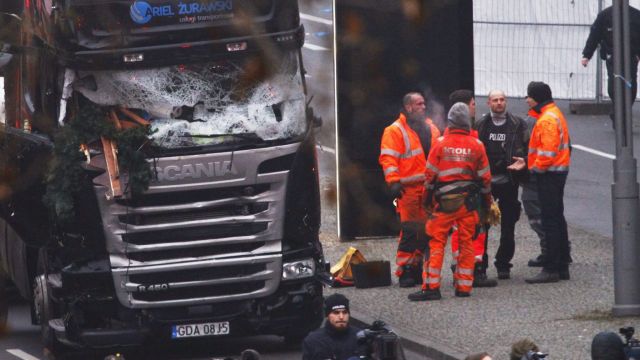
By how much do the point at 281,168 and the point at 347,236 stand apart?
22.0ft

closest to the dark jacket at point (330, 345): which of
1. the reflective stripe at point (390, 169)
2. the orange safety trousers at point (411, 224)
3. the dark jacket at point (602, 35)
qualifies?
the reflective stripe at point (390, 169)

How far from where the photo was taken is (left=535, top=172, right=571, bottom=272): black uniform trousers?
1791cm

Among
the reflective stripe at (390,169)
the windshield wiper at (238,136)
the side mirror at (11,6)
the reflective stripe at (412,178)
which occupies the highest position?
the side mirror at (11,6)

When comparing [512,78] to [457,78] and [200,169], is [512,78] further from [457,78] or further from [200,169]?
[200,169]

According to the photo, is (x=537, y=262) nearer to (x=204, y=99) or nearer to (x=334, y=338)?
(x=204, y=99)

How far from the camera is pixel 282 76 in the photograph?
Result: 1538 cm

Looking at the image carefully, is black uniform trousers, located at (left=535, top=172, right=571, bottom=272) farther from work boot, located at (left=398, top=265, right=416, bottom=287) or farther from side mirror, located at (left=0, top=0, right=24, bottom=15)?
side mirror, located at (left=0, top=0, right=24, bottom=15)

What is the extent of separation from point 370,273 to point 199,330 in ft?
11.6

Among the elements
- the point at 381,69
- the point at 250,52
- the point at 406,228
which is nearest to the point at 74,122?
the point at 250,52

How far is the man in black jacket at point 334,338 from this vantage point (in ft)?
41.0

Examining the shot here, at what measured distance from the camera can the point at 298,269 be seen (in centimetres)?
1552

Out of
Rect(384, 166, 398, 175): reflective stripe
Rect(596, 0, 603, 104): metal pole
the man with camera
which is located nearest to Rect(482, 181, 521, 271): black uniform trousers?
Rect(384, 166, 398, 175): reflective stripe

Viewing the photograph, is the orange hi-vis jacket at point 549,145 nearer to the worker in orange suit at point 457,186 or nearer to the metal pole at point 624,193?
the worker in orange suit at point 457,186

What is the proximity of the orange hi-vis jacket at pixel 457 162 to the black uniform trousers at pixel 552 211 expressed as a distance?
42.5 inches
